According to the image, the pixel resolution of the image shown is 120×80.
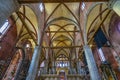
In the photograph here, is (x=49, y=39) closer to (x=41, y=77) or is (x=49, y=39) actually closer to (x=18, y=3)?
(x=41, y=77)

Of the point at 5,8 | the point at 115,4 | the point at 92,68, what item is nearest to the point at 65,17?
the point at 92,68

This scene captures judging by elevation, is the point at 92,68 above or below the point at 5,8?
below

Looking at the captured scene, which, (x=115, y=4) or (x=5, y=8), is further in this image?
(x=115, y=4)

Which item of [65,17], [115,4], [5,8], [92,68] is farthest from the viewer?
[65,17]

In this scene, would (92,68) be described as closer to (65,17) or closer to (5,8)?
(5,8)

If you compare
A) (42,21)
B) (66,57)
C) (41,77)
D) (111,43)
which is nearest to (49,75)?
(41,77)

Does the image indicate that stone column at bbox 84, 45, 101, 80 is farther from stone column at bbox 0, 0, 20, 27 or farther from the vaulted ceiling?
stone column at bbox 0, 0, 20, 27

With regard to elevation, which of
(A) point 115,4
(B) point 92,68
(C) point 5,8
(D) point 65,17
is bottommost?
(B) point 92,68

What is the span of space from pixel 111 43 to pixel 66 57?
45.2 ft

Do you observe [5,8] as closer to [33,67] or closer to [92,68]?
[33,67]

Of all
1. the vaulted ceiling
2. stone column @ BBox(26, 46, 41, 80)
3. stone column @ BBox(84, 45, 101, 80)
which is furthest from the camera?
the vaulted ceiling

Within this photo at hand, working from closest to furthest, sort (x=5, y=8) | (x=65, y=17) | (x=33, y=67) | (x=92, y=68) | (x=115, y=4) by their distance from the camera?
1. (x=5, y=8)
2. (x=115, y=4)
3. (x=33, y=67)
4. (x=92, y=68)
5. (x=65, y=17)

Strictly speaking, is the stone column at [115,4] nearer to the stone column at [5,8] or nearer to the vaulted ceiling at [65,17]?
the stone column at [5,8]

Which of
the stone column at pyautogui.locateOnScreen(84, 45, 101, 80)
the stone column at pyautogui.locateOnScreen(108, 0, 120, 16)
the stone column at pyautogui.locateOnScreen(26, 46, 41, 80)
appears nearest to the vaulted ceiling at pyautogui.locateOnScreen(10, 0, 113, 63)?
the stone column at pyautogui.locateOnScreen(26, 46, 41, 80)
